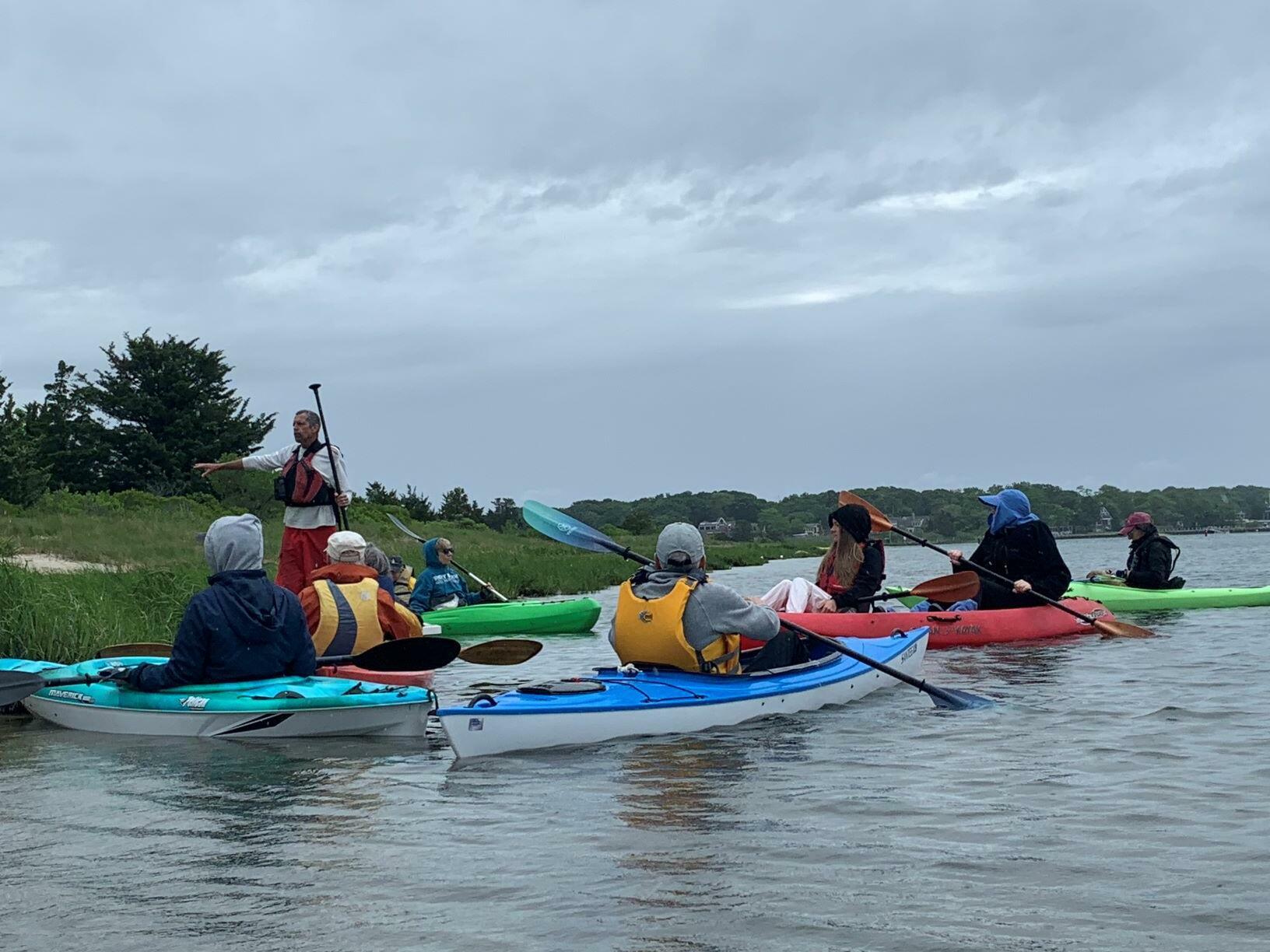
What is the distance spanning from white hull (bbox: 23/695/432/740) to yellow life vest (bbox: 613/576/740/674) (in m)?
1.14

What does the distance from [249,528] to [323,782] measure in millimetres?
1510

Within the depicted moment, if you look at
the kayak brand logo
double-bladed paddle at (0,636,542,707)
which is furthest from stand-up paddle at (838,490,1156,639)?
the kayak brand logo

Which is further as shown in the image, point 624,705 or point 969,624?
point 969,624

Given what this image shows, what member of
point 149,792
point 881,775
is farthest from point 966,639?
point 149,792

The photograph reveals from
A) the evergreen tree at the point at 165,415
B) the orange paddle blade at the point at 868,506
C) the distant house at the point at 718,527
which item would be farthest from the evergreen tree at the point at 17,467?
the distant house at the point at 718,527

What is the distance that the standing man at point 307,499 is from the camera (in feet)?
32.1

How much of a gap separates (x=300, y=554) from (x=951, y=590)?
5.73m

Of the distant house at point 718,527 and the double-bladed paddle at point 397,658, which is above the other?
the distant house at point 718,527

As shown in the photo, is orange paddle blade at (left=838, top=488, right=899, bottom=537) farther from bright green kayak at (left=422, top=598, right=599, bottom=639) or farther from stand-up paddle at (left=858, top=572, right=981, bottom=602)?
bright green kayak at (left=422, top=598, right=599, bottom=639)

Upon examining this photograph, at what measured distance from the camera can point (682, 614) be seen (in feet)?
22.7

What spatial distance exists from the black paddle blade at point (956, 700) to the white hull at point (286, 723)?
3.13 metres

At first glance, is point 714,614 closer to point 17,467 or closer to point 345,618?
point 345,618

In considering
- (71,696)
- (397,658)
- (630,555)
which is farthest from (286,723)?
(630,555)

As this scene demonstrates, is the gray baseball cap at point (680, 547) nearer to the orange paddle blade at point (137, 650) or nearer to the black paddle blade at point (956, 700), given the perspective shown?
the black paddle blade at point (956, 700)
